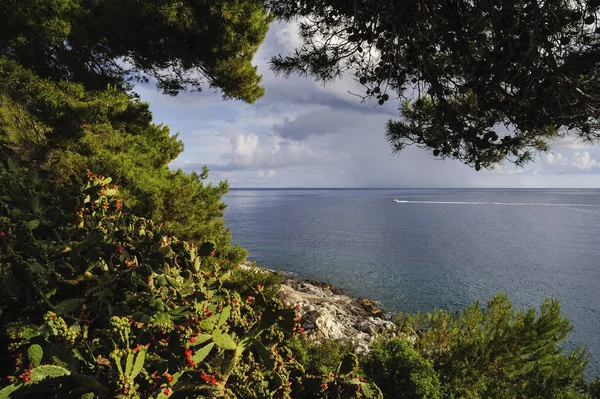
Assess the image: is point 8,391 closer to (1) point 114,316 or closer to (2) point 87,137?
(1) point 114,316

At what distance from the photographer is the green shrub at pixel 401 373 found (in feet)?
21.2

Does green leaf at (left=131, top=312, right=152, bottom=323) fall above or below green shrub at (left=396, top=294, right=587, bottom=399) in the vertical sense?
above

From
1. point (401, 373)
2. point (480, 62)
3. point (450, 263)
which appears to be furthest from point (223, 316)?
point (450, 263)

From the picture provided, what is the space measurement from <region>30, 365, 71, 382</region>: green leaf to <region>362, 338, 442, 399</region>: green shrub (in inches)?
241

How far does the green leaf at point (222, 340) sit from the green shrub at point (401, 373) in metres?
5.26

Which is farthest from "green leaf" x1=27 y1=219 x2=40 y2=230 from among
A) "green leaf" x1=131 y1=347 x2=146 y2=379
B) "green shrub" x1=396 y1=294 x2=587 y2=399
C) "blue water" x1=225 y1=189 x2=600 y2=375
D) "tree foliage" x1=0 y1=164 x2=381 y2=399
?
"blue water" x1=225 y1=189 x2=600 y2=375

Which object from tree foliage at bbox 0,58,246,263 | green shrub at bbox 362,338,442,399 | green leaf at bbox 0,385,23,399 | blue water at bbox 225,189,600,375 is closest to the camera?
green leaf at bbox 0,385,23,399

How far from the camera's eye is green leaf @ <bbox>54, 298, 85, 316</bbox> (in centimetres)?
254

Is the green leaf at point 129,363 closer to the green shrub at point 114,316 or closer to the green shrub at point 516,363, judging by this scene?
the green shrub at point 114,316

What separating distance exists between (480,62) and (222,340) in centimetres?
417

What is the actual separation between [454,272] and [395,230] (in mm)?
25437

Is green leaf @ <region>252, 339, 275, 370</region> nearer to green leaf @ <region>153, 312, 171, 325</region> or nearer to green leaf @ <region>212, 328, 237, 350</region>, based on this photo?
green leaf @ <region>212, 328, 237, 350</region>

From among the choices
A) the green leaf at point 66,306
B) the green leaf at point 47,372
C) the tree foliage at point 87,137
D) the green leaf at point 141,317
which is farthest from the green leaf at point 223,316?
the tree foliage at point 87,137

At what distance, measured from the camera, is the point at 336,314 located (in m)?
17.6
